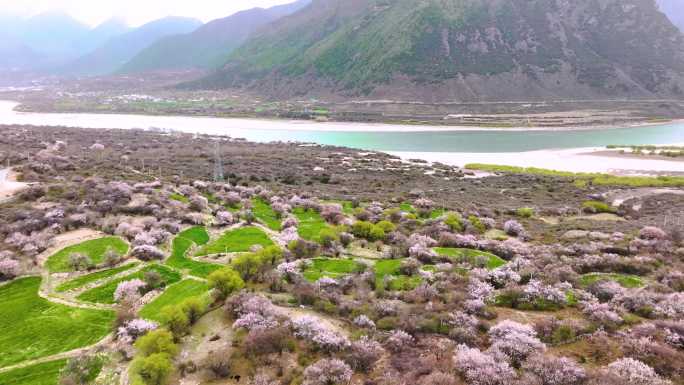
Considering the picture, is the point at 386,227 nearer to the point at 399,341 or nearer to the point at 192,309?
the point at 399,341

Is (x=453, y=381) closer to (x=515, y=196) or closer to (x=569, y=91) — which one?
(x=515, y=196)

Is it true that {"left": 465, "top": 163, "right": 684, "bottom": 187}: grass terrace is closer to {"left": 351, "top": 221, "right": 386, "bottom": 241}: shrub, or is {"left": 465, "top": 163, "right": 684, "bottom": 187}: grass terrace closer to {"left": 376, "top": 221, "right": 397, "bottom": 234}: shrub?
{"left": 376, "top": 221, "right": 397, "bottom": 234}: shrub

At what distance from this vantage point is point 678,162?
5384 centimetres

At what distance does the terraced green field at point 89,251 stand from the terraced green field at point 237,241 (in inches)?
131

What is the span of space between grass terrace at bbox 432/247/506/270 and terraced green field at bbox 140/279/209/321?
9.57 meters

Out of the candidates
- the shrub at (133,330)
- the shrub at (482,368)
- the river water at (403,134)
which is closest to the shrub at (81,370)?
the shrub at (133,330)

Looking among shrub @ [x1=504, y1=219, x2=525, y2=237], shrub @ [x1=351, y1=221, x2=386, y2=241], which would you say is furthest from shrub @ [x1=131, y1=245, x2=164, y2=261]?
shrub @ [x1=504, y1=219, x2=525, y2=237]

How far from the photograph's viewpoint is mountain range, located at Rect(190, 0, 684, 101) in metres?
150

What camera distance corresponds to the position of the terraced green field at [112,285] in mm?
12617

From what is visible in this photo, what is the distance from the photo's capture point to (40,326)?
11.1 metres

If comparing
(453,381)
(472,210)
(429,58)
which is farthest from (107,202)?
(429,58)

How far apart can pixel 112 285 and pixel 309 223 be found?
32.7ft

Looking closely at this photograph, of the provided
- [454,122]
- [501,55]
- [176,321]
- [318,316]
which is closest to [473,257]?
[318,316]

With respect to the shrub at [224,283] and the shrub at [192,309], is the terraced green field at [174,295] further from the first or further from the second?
the shrub at [192,309]
